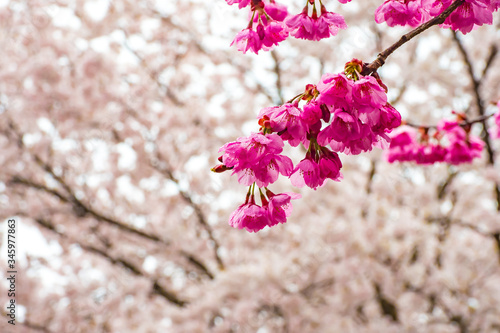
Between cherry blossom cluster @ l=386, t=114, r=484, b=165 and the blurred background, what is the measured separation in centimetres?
198

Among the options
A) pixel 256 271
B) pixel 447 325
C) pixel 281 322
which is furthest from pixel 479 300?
pixel 256 271

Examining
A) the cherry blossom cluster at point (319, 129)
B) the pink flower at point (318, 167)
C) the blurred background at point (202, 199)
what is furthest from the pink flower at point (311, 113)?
the blurred background at point (202, 199)

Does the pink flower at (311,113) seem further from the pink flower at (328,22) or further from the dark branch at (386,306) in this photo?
the dark branch at (386,306)

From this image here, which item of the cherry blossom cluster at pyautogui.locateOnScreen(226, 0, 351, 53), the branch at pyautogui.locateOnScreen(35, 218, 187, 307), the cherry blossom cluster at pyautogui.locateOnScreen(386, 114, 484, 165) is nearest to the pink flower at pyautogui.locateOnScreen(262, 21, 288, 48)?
the cherry blossom cluster at pyautogui.locateOnScreen(226, 0, 351, 53)

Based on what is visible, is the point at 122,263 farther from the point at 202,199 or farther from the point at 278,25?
the point at 278,25

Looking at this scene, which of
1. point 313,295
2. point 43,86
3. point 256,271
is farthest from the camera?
point 313,295

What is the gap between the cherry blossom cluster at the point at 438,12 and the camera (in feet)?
3.45

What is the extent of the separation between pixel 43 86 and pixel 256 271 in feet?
9.14

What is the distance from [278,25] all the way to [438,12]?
0.42 meters

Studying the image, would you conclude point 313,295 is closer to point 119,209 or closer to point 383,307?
point 383,307

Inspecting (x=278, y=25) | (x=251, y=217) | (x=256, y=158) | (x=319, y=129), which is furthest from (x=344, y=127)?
(x=278, y=25)

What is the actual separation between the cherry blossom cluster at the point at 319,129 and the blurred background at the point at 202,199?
122 inches

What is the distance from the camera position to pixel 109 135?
4887mm

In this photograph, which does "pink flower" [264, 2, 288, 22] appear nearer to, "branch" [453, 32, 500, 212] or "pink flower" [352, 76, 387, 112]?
"pink flower" [352, 76, 387, 112]
